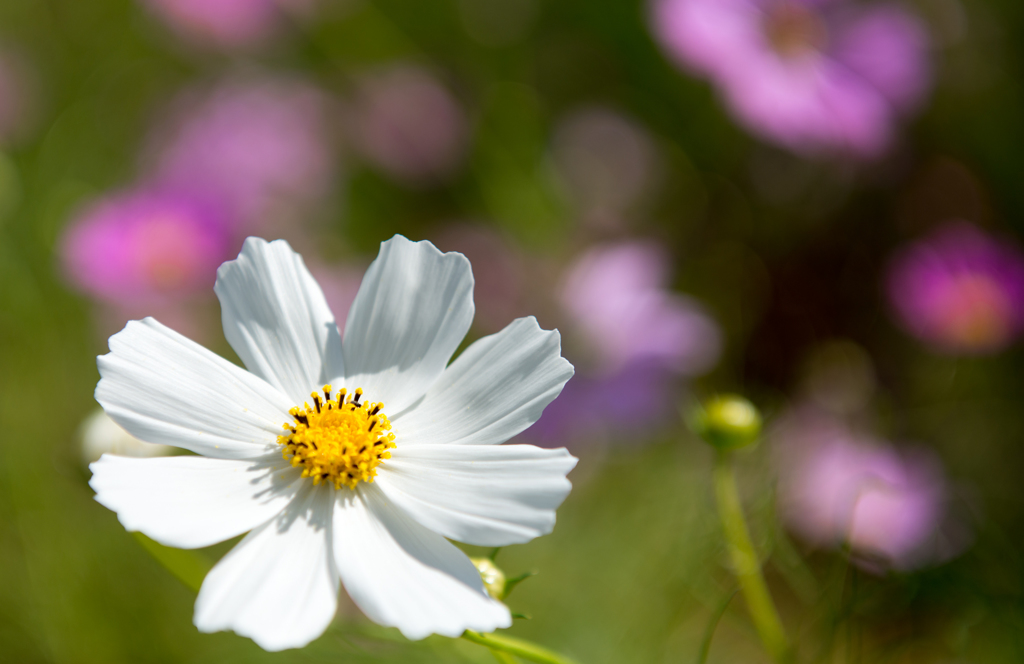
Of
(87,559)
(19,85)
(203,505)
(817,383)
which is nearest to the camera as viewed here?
(203,505)

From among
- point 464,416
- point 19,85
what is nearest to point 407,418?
point 464,416

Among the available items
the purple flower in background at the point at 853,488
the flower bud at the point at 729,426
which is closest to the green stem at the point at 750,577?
the flower bud at the point at 729,426

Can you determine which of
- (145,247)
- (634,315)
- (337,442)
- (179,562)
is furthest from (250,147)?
(337,442)

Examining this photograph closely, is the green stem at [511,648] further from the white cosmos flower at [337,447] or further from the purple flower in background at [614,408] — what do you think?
the purple flower in background at [614,408]

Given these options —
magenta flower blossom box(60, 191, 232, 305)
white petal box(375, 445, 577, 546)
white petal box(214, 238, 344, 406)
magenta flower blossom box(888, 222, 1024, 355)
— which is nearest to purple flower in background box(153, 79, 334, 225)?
magenta flower blossom box(60, 191, 232, 305)

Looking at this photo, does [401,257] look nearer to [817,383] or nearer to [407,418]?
[407,418]

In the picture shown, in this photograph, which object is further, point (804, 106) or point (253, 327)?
point (804, 106)
